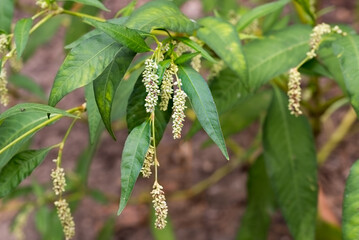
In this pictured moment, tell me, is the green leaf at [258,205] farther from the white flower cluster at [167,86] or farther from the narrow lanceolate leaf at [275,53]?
the white flower cluster at [167,86]

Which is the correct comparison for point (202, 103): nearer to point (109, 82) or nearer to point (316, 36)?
point (109, 82)

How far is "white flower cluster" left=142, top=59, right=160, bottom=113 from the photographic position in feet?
2.90

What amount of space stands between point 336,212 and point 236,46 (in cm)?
158

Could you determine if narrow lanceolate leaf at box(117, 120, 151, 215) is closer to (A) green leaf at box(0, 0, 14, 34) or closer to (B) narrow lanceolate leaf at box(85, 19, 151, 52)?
(B) narrow lanceolate leaf at box(85, 19, 151, 52)

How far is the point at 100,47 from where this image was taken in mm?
973

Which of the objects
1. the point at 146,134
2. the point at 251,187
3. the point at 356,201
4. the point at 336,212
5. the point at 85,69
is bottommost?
the point at 336,212

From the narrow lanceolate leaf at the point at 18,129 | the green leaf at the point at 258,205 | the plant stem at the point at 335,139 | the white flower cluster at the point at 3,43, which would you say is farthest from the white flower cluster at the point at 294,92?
Result: the plant stem at the point at 335,139

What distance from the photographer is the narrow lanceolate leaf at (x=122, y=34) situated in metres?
0.91

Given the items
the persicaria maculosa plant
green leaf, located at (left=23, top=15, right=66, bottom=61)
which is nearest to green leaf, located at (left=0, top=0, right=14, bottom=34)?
the persicaria maculosa plant

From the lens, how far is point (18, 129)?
1100 mm

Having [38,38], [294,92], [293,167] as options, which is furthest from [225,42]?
[38,38]

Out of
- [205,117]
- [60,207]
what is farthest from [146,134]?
[60,207]

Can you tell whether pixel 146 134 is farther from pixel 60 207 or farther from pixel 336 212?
pixel 336 212

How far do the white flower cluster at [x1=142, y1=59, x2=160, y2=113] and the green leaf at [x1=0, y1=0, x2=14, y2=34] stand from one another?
463 millimetres
